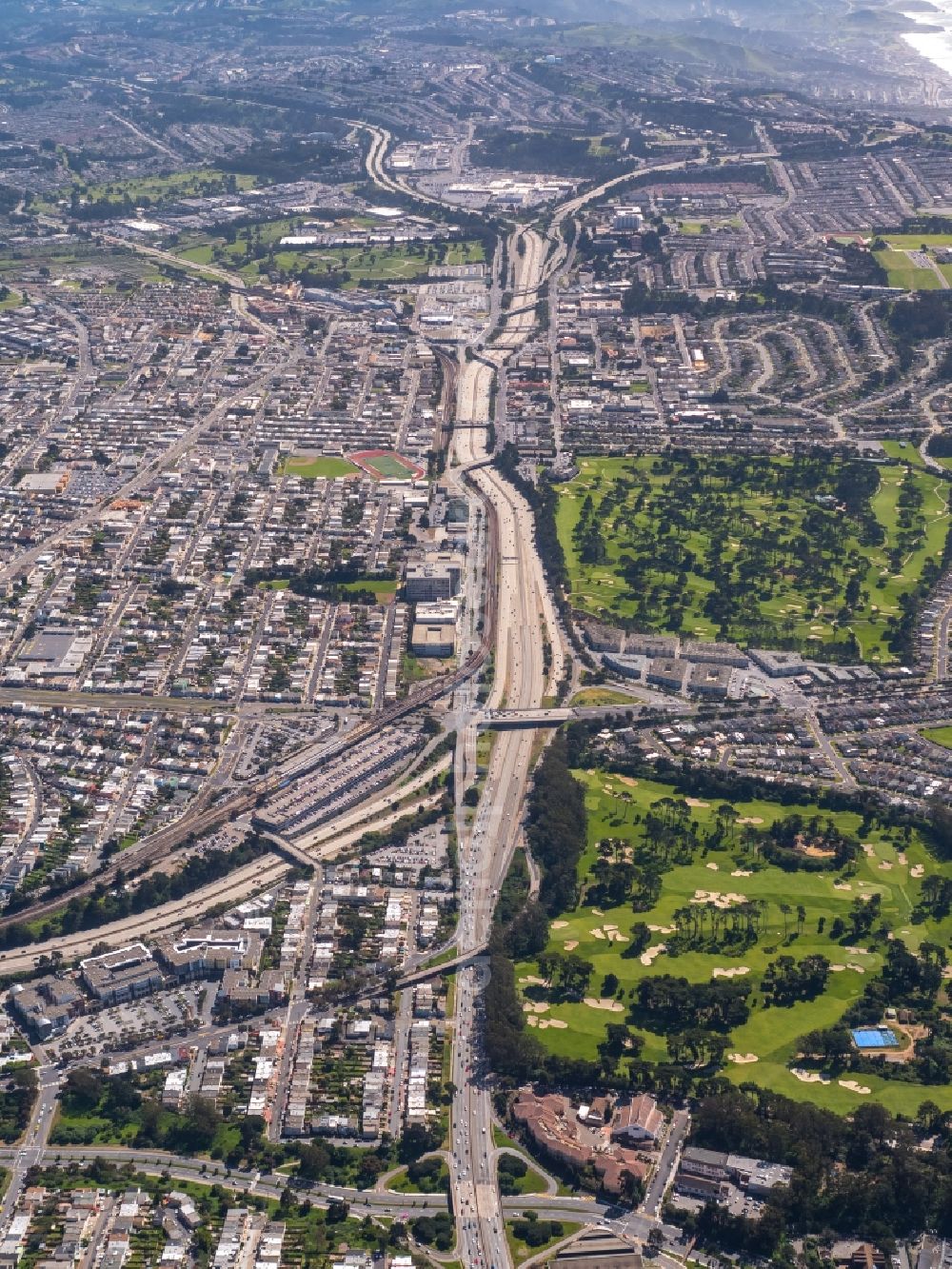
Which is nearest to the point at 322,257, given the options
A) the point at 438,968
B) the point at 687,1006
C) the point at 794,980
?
the point at 438,968

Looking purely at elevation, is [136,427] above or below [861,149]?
below

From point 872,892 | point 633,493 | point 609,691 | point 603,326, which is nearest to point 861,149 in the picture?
point 603,326

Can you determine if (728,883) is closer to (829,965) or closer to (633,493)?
(829,965)

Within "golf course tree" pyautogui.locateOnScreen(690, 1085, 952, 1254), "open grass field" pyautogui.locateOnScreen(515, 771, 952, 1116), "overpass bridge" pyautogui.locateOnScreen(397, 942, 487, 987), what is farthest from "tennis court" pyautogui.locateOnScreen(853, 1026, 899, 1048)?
"overpass bridge" pyautogui.locateOnScreen(397, 942, 487, 987)

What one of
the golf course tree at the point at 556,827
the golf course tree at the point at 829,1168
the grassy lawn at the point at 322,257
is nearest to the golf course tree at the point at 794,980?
the golf course tree at the point at 829,1168

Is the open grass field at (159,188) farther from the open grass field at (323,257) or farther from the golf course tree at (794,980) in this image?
the golf course tree at (794,980)

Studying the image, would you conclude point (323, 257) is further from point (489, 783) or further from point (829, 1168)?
point (829, 1168)

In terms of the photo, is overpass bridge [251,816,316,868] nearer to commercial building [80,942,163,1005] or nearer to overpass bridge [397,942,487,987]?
commercial building [80,942,163,1005]
